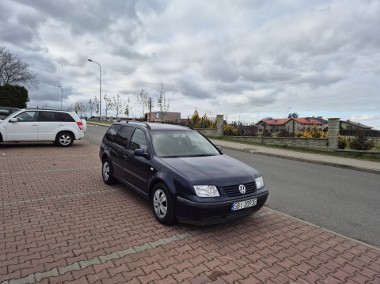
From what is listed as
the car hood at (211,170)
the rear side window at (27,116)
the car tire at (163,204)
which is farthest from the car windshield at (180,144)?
the rear side window at (27,116)

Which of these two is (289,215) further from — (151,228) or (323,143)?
(323,143)

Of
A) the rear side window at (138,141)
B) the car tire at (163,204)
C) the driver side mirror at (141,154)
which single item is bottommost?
the car tire at (163,204)

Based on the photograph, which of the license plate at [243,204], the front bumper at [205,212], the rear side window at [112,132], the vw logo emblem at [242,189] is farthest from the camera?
the rear side window at [112,132]

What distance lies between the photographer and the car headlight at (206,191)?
3867 millimetres

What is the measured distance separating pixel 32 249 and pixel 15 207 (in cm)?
189

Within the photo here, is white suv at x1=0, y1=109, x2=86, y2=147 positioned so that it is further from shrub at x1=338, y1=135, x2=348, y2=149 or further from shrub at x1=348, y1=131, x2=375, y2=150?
shrub at x1=348, y1=131, x2=375, y2=150

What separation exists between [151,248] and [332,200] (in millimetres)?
4376

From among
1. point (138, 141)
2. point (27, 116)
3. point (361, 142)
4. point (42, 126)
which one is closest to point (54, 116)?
point (42, 126)

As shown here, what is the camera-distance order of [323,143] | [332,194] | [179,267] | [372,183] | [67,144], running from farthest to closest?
1. [323,143]
2. [67,144]
3. [372,183]
4. [332,194]
5. [179,267]

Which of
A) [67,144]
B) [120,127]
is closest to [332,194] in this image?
[120,127]

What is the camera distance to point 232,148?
54.1ft

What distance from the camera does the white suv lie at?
12.4 m

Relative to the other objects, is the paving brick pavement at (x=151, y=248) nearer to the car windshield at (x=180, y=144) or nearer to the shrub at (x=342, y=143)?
the car windshield at (x=180, y=144)

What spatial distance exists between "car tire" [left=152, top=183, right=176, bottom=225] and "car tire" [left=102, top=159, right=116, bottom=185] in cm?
234
